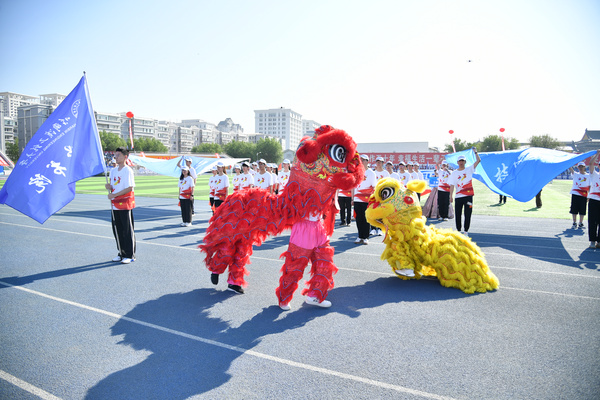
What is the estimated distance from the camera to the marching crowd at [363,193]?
6.25 m

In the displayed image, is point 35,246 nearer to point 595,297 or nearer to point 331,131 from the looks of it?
point 331,131

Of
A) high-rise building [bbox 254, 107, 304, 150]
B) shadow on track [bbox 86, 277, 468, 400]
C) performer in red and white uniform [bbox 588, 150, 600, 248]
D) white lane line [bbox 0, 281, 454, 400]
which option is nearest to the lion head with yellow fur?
shadow on track [bbox 86, 277, 468, 400]

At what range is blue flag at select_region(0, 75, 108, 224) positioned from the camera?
493cm

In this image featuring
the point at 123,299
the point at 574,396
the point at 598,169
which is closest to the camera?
the point at 574,396

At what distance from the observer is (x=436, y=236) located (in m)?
5.38

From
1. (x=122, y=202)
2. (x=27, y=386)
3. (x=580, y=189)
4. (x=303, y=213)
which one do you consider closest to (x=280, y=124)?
(x=580, y=189)

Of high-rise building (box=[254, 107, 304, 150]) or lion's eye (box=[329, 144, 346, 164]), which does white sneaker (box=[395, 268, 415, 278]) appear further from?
high-rise building (box=[254, 107, 304, 150])

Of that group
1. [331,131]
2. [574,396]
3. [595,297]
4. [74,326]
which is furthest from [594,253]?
[74,326]

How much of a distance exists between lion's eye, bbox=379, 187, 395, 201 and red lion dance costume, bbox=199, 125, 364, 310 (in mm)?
1231

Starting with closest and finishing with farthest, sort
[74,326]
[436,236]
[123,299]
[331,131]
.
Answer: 1. [74,326]
2. [331,131]
3. [123,299]
4. [436,236]

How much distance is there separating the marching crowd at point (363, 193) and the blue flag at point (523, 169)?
590mm

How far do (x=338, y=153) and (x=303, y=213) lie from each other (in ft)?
2.88

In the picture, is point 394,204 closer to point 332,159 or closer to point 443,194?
point 332,159

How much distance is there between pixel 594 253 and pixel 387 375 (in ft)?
23.8
